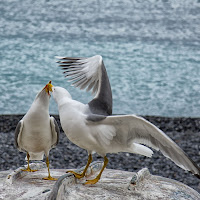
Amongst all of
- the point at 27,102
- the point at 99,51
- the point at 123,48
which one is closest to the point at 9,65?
the point at 27,102

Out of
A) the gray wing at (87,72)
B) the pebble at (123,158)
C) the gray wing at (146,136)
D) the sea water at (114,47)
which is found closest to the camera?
the gray wing at (146,136)

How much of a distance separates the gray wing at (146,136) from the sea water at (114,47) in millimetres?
3494

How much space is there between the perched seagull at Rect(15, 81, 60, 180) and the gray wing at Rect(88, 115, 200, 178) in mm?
306

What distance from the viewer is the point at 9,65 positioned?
5.99 m

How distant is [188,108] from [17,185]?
13.3ft

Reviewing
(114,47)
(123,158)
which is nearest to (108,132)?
(123,158)

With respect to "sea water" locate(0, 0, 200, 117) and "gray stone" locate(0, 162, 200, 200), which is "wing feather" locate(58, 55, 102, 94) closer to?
"gray stone" locate(0, 162, 200, 200)

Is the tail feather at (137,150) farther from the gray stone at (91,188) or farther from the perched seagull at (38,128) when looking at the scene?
the perched seagull at (38,128)

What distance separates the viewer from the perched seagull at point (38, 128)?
178 centimetres

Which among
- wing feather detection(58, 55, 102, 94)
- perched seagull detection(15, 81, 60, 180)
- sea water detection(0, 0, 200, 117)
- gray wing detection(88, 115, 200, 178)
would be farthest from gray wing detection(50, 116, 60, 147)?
sea water detection(0, 0, 200, 117)

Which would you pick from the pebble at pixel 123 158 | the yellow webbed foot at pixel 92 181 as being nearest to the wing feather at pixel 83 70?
the yellow webbed foot at pixel 92 181

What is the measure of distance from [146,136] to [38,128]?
19.3 inches

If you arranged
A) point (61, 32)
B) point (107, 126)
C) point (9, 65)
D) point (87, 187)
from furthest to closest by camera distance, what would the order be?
point (61, 32) → point (9, 65) → point (107, 126) → point (87, 187)

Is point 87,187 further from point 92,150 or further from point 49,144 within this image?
point 49,144
